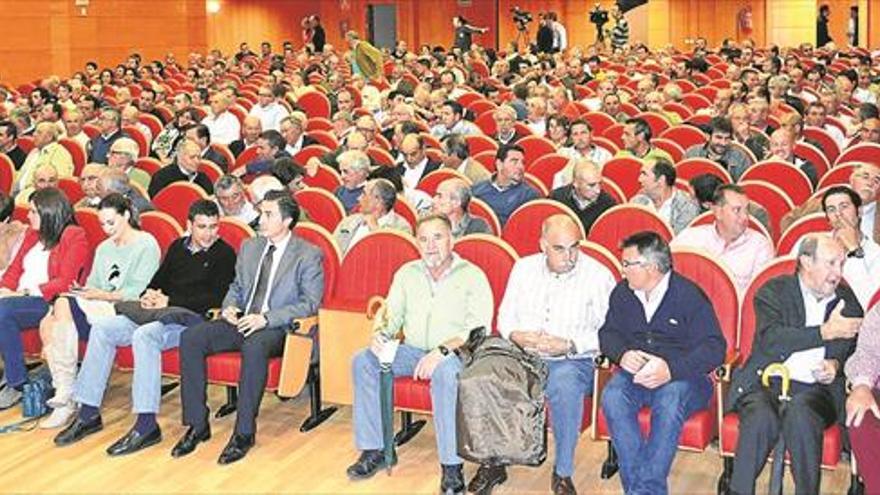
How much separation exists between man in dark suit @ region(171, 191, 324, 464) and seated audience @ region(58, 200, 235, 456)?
17 cm

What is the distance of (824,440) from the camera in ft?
16.1

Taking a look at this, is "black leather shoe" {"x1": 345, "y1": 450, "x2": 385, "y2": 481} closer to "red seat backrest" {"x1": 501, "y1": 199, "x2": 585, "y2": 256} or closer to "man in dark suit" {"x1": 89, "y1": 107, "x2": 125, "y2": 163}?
"red seat backrest" {"x1": 501, "y1": 199, "x2": 585, "y2": 256}

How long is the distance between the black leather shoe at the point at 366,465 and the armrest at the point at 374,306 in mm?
704

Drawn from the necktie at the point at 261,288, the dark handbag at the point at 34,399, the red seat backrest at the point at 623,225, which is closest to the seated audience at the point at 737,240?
the red seat backrest at the point at 623,225

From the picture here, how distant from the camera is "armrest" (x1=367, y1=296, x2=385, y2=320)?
246 inches

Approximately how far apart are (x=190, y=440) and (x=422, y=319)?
141 centimetres

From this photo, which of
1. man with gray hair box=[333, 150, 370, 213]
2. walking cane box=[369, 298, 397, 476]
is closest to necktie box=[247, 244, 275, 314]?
walking cane box=[369, 298, 397, 476]

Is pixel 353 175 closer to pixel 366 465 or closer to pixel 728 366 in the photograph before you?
pixel 366 465

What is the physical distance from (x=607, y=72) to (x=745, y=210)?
531 inches

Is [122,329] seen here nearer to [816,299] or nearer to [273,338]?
[273,338]

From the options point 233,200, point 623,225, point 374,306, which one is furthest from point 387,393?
point 233,200

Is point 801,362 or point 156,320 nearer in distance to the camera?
point 801,362

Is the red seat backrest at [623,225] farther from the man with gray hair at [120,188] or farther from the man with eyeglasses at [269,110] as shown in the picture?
the man with eyeglasses at [269,110]

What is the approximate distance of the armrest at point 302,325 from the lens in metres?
6.29
